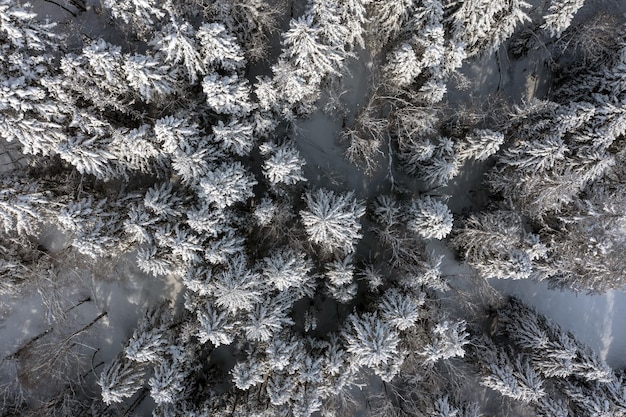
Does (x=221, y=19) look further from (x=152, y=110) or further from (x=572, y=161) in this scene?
(x=572, y=161)

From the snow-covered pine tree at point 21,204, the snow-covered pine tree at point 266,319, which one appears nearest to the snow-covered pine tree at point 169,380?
the snow-covered pine tree at point 266,319

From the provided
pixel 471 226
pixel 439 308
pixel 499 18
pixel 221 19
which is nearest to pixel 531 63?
pixel 499 18

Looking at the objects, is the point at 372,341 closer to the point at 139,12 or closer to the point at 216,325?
the point at 216,325

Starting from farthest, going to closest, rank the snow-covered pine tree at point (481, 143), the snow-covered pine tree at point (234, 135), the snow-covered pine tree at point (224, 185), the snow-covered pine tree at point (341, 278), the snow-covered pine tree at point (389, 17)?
the snow-covered pine tree at point (341, 278) → the snow-covered pine tree at point (481, 143) → the snow-covered pine tree at point (389, 17) → the snow-covered pine tree at point (234, 135) → the snow-covered pine tree at point (224, 185)

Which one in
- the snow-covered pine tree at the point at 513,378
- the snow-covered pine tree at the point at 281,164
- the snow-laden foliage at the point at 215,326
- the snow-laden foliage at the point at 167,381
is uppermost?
the snow-covered pine tree at the point at 281,164

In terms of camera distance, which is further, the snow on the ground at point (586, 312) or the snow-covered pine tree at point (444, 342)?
the snow on the ground at point (586, 312)

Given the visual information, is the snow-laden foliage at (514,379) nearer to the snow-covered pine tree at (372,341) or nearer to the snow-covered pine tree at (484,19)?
the snow-covered pine tree at (372,341)

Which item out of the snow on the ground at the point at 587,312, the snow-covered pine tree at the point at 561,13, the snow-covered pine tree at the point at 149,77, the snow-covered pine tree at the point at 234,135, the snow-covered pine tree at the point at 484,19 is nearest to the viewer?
the snow-covered pine tree at the point at 149,77

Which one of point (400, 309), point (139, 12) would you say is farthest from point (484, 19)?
point (139, 12)
